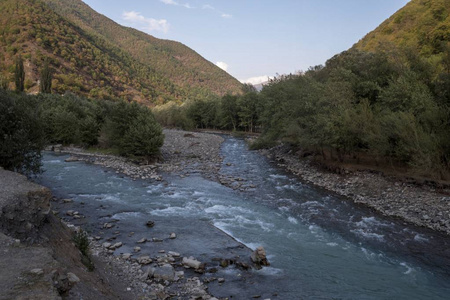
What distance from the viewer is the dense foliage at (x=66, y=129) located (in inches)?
775

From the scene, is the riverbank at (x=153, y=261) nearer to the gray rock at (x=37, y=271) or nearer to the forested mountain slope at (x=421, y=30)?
the gray rock at (x=37, y=271)

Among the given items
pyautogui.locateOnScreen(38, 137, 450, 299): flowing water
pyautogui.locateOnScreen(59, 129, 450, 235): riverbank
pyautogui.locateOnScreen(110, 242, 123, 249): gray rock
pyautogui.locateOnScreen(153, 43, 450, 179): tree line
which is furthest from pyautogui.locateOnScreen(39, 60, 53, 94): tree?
pyautogui.locateOnScreen(110, 242, 123, 249): gray rock

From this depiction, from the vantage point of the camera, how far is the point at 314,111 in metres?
32.0

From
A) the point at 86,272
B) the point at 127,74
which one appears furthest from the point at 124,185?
the point at 127,74

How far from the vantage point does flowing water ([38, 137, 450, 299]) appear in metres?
11.6

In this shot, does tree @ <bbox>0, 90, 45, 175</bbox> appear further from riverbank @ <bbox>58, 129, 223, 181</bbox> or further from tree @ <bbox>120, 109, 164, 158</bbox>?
tree @ <bbox>120, 109, 164, 158</bbox>

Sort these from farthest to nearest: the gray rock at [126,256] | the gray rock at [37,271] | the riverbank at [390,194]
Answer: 1. the riverbank at [390,194]
2. the gray rock at [126,256]
3. the gray rock at [37,271]

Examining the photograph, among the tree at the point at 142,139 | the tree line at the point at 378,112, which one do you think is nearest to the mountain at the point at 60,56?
the tree at the point at 142,139

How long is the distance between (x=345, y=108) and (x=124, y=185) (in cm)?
2030

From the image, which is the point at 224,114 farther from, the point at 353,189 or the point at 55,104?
the point at 353,189

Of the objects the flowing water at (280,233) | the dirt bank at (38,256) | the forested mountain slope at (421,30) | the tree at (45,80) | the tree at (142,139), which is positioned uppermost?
the forested mountain slope at (421,30)

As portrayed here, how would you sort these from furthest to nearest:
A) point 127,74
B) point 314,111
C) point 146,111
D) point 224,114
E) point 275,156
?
1. point 127,74
2. point 224,114
3. point 275,156
4. point 146,111
5. point 314,111

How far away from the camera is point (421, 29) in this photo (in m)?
49.6

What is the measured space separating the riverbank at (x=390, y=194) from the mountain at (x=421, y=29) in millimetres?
12572
